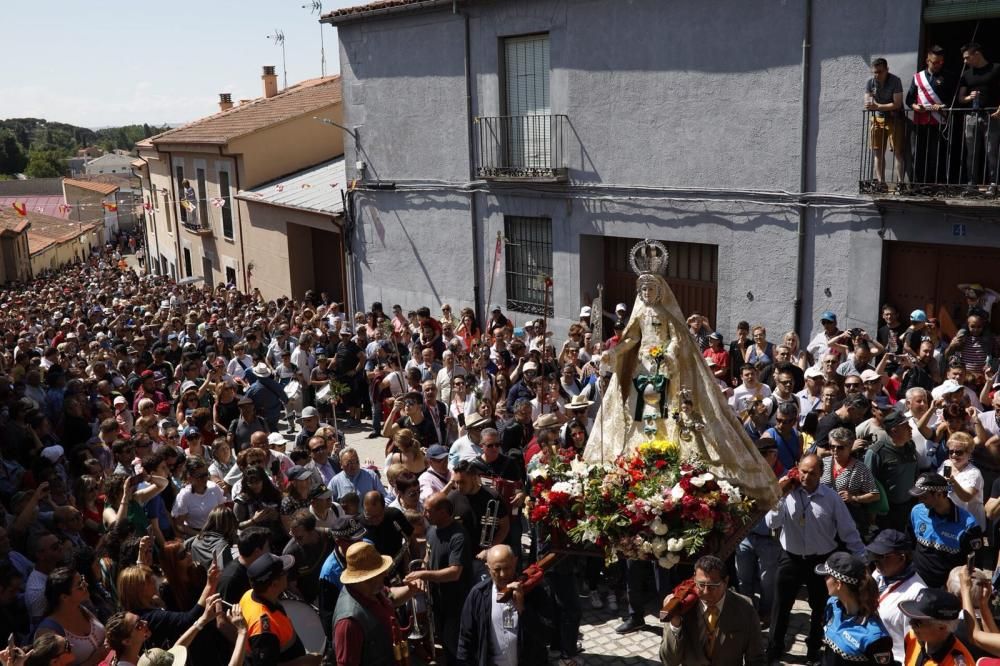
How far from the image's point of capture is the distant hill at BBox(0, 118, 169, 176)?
95.2 metres

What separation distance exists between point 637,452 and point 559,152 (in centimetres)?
934

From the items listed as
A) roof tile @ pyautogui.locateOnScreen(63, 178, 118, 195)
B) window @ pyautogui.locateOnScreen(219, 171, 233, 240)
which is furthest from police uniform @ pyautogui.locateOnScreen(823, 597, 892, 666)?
roof tile @ pyautogui.locateOnScreen(63, 178, 118, 195)

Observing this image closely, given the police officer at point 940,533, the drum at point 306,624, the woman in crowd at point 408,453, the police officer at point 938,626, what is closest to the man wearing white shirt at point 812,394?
the police officer at point 940,533

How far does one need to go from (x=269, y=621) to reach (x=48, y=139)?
508ft

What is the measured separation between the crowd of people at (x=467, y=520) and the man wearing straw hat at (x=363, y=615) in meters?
0.01

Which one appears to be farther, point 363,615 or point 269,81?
point 269,81

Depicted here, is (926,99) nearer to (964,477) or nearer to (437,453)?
(964,477)

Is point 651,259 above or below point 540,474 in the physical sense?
above

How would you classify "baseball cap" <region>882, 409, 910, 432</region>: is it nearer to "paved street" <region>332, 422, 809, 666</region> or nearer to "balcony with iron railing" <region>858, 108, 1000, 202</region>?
"paved street" <region>332, 422, 809, 666</region>

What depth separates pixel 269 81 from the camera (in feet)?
108

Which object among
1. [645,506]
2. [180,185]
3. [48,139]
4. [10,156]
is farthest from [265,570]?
[48,139]

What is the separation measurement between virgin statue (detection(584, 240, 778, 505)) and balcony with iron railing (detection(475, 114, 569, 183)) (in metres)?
8.27

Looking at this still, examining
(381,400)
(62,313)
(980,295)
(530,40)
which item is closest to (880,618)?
(980,295)

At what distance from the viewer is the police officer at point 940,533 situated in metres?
5.93
